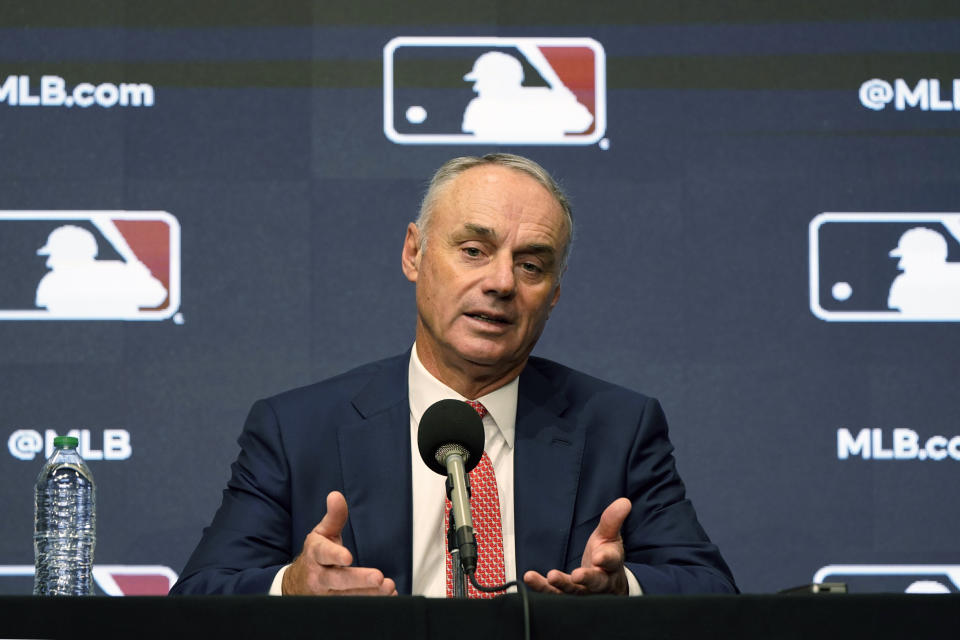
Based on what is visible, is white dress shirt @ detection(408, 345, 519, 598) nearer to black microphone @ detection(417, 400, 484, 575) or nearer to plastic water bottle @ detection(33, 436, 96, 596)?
black microphone @ detection(417, 400, 484, 575)

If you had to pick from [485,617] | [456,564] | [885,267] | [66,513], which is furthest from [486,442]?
[885,267]

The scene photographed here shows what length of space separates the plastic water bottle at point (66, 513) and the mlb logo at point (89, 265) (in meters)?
0.41

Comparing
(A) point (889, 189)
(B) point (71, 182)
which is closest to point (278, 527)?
(B) point (71, 182)

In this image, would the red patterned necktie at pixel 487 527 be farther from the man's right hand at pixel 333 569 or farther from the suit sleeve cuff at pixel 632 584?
the man's right hand at pixel 333 569

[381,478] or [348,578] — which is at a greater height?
[381,478]

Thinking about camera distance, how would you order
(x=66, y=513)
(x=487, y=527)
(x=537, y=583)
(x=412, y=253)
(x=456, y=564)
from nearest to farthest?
(x=456, y=564), (x=537, y=583), (x=487, y=527), (x=412, y=253), (x=66, y=513)

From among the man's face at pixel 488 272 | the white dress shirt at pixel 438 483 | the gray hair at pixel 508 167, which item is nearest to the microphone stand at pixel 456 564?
the white dress shirt at pixel 438 483

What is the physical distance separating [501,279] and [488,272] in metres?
0.04

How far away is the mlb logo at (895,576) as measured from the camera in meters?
3.34

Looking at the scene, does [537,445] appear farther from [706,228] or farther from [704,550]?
[706,228]

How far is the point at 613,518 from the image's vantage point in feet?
6.71

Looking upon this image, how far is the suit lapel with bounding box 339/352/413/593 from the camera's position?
8.18 ft

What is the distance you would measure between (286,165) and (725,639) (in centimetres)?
223

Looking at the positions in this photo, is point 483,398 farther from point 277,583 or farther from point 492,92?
point 492,92
